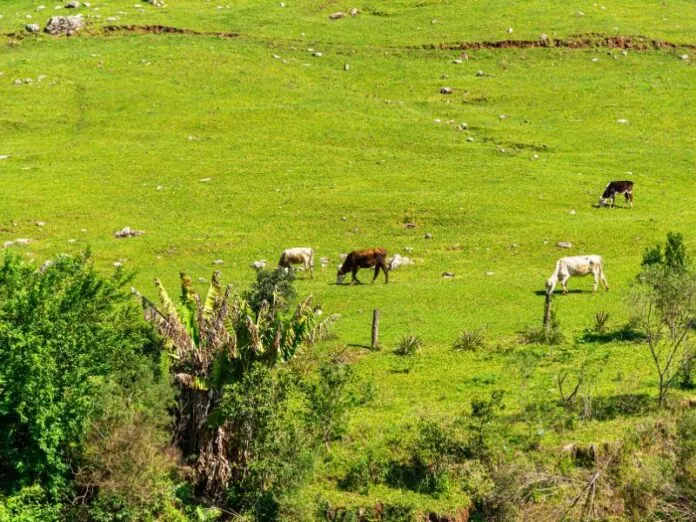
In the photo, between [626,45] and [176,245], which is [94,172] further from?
[626,45]

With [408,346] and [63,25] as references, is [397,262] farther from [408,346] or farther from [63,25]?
[63,25]

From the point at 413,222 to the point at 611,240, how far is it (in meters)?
9.35

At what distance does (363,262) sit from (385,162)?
1736 centimetres

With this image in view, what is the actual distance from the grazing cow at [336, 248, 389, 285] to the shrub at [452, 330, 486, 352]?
957cm

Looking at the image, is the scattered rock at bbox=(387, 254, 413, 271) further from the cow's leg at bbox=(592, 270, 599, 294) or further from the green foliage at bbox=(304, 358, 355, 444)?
the green foliage at bbox=(304, 358, 355, 444)

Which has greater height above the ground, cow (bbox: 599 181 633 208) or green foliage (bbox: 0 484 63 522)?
cow (bbox: 599 181 633 208)

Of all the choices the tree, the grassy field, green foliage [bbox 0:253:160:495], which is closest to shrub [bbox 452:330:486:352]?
the grassy field

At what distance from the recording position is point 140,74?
7200 centimetres

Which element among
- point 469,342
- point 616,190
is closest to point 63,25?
point 616,190

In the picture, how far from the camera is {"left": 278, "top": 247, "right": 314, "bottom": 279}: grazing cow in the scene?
1608 inches

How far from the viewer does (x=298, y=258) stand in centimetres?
4103

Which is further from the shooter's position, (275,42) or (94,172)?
(275,42)

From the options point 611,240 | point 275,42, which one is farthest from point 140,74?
point 611,240

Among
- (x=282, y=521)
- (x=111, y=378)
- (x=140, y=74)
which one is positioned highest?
(x=140, y=74)
